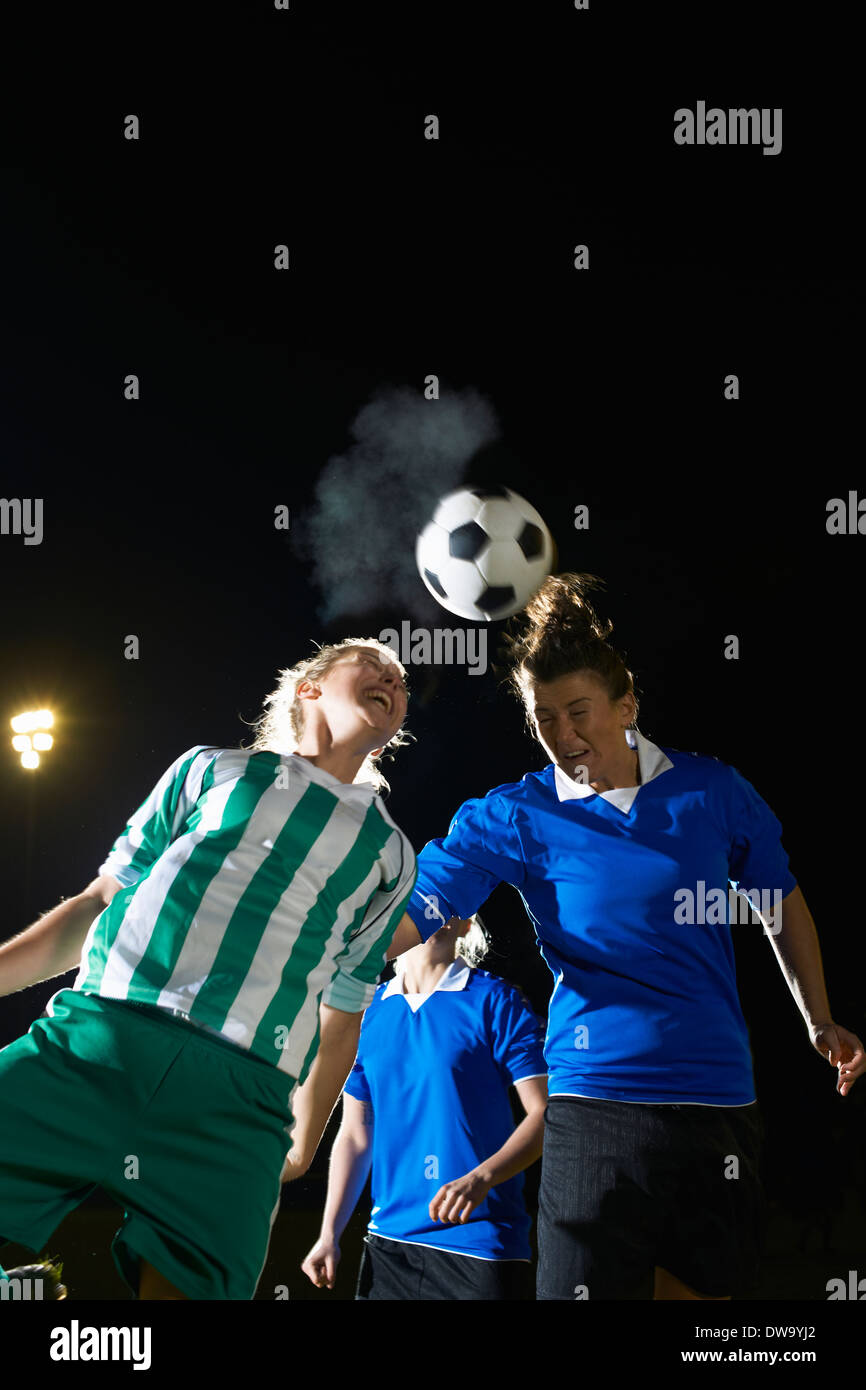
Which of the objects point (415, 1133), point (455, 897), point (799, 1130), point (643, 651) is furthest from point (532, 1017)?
point (799, 1130)

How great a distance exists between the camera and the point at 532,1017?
3.21 meters

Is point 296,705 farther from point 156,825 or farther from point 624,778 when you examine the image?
point 624,778

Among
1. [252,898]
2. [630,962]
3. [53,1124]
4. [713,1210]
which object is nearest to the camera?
[53,1124]

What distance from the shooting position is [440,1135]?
10.0ft

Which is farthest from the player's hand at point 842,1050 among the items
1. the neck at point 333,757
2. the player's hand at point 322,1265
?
the player's hand at point 322,1265

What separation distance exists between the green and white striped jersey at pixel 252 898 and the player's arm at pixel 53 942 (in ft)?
0.19

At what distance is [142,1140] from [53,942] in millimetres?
457

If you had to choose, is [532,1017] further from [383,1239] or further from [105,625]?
[105,625]

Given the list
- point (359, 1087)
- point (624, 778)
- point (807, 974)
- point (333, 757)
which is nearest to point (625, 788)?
point (624, 778)

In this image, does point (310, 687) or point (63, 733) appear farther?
point (63, 733)

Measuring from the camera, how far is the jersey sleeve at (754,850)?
277cm
